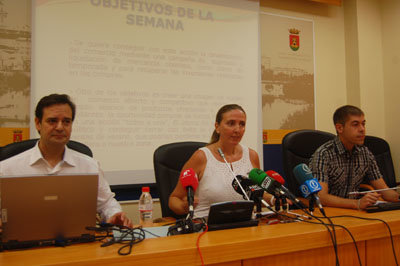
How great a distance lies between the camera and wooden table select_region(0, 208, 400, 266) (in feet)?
3.05

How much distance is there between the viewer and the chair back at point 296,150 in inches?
88.0

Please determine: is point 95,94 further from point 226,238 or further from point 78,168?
point 226,238

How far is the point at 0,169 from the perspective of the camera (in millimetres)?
1566

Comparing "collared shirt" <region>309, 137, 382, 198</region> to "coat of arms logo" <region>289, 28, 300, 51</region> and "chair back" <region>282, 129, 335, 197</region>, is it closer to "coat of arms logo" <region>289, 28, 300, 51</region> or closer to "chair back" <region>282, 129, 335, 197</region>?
"chair back" <region>282, 129, 335, 197</region>

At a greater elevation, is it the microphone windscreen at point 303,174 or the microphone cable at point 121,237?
the microphone windscreen at point 303,174

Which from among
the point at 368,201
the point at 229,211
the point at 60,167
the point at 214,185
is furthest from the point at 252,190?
the point at 60,167

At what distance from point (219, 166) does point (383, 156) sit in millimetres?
2204

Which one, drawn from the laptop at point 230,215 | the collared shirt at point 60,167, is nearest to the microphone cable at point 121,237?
the laptop at point 230,215

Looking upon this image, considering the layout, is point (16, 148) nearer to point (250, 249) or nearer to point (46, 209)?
point (46, 209)

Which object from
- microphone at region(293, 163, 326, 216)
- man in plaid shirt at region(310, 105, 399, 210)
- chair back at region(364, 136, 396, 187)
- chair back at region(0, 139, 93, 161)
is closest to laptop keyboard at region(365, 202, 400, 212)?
microphone at region(293, 163, 326, 216)

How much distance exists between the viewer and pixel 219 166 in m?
1.92

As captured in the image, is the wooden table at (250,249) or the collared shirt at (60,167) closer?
the wooden table at (250,249)

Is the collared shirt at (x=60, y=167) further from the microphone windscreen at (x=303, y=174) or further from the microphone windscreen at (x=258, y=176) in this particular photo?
the microphone windscreen at (x=303, y=174)

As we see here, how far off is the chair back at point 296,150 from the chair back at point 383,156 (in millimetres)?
1141
